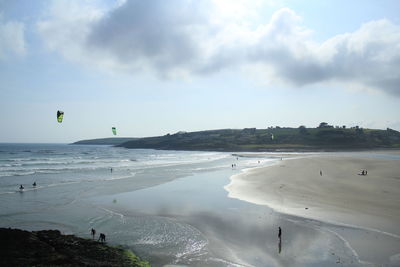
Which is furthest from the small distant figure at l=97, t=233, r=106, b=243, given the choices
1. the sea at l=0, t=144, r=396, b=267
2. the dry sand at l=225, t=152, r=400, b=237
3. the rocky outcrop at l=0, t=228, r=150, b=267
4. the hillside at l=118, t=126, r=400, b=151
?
the hillside at l=118, t=126, r=400, b=151

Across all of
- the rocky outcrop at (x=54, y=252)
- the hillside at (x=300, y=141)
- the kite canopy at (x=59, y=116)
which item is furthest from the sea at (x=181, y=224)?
the hillside at (x=300, y=141)

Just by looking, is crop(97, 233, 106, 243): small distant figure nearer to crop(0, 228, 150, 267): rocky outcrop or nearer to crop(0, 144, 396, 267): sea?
crop(0, 144, 396, 267): sea

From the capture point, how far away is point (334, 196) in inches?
1156

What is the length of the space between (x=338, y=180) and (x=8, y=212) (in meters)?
35.3

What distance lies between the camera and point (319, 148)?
427 feet

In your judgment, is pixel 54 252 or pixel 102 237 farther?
pixel 102 237

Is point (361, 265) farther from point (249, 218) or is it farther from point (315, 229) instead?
point (249, 218)

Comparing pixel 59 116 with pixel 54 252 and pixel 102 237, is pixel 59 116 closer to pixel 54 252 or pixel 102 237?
pixel 102 237

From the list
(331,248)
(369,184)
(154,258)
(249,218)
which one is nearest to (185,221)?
(249,218)

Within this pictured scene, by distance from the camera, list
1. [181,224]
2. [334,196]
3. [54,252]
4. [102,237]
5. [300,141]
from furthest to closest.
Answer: [300,141] < [334,196] < [181,224] < [102,237] < [54,252]

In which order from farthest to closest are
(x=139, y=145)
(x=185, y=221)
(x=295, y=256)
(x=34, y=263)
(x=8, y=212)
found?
(x=139, y=145) < (x=8, y=212) < (x=185, y=221) < (x=295, y=256) < (x=34, y=263)

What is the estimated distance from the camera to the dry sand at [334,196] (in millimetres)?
21797

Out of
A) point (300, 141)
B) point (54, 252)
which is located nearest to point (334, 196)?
point (54, 252)

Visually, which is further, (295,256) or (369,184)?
(369,184)
